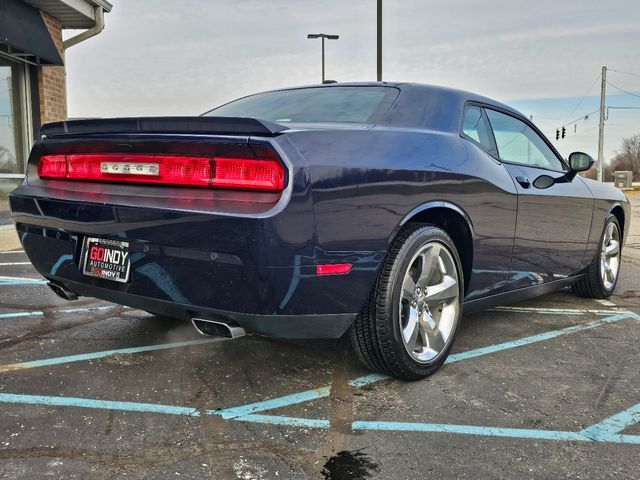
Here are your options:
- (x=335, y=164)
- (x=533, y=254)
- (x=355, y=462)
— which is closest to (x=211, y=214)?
(x=335, y=164)

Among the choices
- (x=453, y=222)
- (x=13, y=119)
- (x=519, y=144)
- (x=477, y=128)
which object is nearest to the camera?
(x=453, y=222)

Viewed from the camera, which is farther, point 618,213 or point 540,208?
point 618,213

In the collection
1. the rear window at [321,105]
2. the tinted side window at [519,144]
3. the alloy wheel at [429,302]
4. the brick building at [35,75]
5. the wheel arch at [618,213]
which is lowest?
the alloy wheel at [429,302]

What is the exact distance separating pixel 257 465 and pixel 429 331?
4.24 feet

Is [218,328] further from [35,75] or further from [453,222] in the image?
[35,75]

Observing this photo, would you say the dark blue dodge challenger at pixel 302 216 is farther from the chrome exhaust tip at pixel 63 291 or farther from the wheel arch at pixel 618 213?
the wheel arch at pixel 618 213

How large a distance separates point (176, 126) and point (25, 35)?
8.02 metres

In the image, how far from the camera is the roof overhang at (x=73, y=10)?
31.7ft

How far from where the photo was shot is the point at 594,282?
493cm

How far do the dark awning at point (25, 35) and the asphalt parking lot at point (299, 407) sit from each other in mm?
6172

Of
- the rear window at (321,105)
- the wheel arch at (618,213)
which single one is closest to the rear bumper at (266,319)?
the rear window at (321,105)

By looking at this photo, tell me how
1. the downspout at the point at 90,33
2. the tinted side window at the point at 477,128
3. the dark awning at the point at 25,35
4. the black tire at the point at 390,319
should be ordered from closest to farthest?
the black tire at the point at 390,319 < the tinted side window at the point at 477,128 < the dark awning at the point at 25,35 < the downspout at the point at 90,33

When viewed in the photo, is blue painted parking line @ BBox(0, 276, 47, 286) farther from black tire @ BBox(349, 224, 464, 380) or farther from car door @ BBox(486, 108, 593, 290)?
car door @ BBox(486, 108, 593, 290)

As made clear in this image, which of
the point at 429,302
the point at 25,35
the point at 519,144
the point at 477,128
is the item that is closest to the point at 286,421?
the point at 429,302
